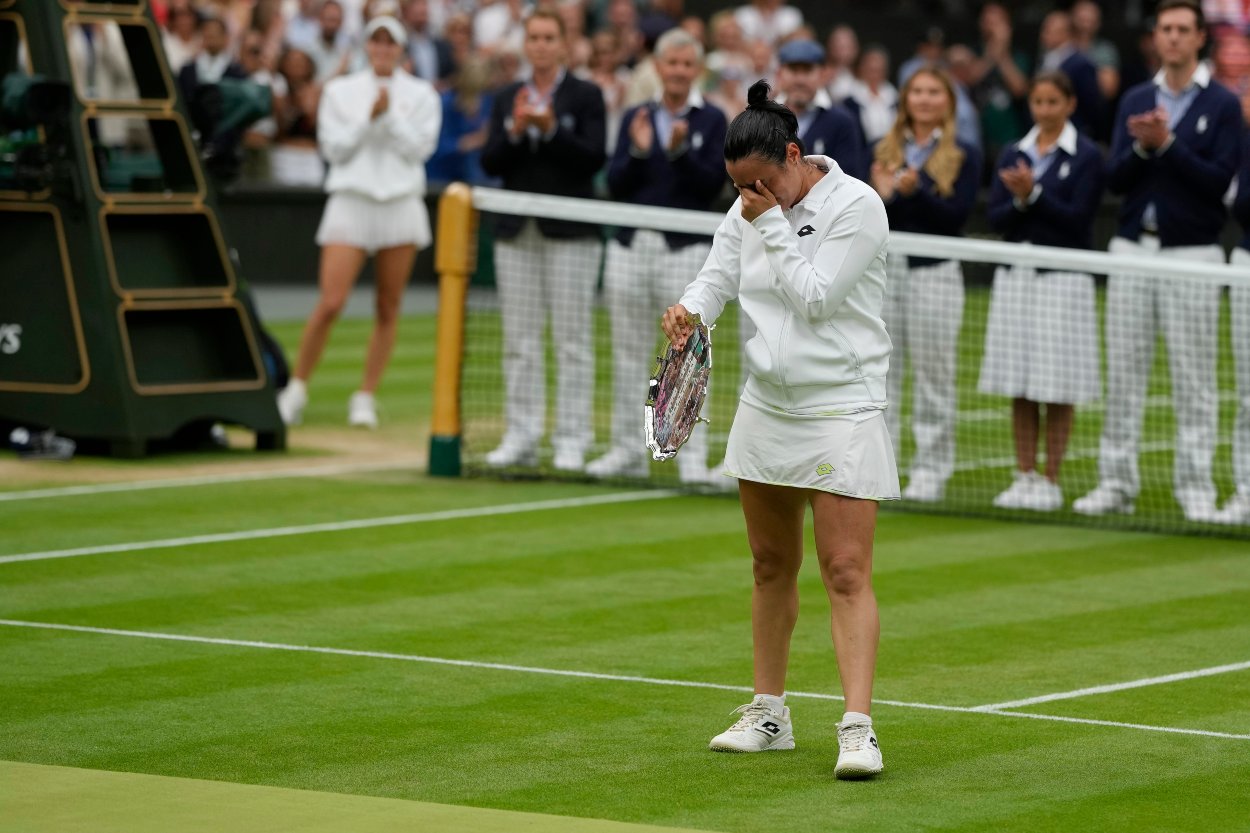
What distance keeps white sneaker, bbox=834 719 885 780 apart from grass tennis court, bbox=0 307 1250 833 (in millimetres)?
78

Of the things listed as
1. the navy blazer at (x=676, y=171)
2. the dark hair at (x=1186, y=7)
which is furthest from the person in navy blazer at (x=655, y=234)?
the dark hair at (x=1186, y=7)

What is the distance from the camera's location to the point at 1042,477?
506 inches

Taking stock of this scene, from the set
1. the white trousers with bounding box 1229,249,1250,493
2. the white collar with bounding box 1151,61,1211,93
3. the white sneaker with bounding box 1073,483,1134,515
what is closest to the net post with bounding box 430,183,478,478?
the white sneaker with bounding box 1073,483,1134,515

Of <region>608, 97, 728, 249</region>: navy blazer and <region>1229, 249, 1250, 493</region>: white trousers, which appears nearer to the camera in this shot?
<region>1229, 249, 1250, 493</region>: white trousers

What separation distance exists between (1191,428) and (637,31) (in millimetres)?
15545

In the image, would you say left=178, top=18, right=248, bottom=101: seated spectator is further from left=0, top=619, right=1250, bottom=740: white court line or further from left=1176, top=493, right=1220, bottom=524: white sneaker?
left=0, top=619, right=1250, bottom=740: white court line

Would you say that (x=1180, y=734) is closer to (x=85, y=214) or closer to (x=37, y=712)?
(x=37, y=712)

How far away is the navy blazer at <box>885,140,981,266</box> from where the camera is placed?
12781 mm

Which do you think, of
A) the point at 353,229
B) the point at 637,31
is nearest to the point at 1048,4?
the point at 637,31

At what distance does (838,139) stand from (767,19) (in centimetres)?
1567

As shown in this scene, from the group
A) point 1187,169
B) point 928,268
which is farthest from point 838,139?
point 1187,169

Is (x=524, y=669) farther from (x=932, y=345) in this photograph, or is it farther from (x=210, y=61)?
(x=210, y=61)

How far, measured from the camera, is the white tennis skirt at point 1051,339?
494 inches

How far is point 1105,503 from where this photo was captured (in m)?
12.6
